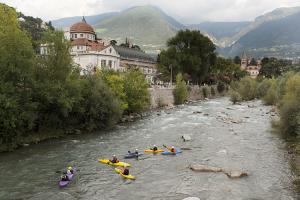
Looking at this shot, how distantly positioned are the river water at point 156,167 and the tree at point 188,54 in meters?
54.1

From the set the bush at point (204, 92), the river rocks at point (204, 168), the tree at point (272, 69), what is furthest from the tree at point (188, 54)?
the river rocks at point (204, 168)

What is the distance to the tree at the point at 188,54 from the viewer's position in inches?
3777

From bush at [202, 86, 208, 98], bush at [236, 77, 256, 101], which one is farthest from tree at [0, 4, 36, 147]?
bush at [202, 86, 208, 98]

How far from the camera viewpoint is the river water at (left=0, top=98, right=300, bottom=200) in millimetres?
21375

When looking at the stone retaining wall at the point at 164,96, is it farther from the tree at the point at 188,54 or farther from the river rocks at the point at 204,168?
the river rocks at the point at 204,168

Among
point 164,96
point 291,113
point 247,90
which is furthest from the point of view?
point 247,90

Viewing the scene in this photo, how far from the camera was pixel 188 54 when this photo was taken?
96.6 meters

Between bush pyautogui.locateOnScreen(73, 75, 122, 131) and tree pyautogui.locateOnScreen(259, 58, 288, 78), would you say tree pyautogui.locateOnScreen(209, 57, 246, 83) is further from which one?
bush pyautogui.locateOnScreen(73, 75, 122, 131)

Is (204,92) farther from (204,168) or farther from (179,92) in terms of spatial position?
(204,168)

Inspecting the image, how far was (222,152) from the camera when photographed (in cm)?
3152

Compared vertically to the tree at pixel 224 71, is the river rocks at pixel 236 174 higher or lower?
lower

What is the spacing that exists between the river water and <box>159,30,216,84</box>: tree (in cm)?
5406

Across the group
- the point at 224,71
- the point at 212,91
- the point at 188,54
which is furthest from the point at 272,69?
the point at 188,54

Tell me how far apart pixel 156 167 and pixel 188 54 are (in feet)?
236
